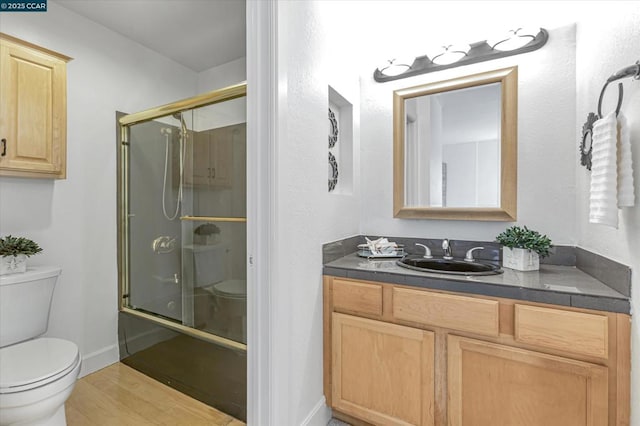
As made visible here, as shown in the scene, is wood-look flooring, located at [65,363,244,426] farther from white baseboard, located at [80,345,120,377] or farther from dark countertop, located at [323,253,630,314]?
dark countertop, located at [323,253,630,314]

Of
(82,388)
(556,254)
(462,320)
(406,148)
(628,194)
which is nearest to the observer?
(628,194)

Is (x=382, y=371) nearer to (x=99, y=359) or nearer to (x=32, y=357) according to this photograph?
(x=32, y=357)

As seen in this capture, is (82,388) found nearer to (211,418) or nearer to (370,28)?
(211,418)

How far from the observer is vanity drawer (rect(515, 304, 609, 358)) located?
1004 millimetres

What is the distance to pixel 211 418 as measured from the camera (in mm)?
1618

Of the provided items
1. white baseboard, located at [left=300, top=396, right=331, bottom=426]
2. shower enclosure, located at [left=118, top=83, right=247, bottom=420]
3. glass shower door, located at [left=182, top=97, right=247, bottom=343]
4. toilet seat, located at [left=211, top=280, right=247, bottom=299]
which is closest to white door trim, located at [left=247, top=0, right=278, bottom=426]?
white baseboard, located at [left=300, top=396, right=331, bottom=426]

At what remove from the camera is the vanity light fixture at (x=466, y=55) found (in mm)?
1568

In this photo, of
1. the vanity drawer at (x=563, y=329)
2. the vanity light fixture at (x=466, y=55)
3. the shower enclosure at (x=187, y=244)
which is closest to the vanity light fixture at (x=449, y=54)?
the vanity light fixture at (x=466, y=55)

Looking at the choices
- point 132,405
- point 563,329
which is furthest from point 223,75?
point 563,329

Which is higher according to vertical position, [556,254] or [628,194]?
[628,194]

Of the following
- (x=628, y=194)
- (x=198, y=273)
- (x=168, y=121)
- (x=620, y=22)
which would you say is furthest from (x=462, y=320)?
(x=168, y=121)

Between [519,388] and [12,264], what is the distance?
2322 mm

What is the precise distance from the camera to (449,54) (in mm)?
1730

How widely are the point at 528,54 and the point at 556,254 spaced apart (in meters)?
1.10
